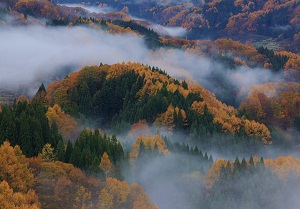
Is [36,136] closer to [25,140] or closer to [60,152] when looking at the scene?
[25,140]

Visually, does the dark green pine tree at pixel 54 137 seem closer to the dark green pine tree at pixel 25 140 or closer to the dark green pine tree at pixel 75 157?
the dark green pine tree at pixel 25 140

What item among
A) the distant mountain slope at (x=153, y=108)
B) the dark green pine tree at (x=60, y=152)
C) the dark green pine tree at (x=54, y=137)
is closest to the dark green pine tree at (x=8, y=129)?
the dark green pine tree at (x=54, y=137)

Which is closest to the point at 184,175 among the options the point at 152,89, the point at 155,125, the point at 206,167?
the point at 206,167

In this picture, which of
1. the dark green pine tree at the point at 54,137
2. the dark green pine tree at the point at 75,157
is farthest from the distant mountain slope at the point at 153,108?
the dark green pine tree at the point at 75,157

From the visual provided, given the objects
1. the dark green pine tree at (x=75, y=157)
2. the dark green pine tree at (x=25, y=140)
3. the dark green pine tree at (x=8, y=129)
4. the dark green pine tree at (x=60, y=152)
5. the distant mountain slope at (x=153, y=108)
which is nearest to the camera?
the dark green pine tree at (x=75, y=157)

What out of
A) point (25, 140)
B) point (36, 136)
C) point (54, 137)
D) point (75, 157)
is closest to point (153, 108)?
point (54, 137)

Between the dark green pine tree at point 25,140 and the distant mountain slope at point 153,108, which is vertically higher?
the dark green pine tree at point 25,140

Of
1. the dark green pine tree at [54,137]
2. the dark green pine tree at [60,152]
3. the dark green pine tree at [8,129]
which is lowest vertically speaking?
the dark green pine tree at [54,137]

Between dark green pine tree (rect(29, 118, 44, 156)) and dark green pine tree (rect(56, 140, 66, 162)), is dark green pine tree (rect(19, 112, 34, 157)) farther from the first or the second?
dark green pine tree (rect(56, 140, 66, 162))

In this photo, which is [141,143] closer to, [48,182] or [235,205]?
[235,205]

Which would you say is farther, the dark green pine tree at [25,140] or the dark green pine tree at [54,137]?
the dark green pine tree at [54,137]

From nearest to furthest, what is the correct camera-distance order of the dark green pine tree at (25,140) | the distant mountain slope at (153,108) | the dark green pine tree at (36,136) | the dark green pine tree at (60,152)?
the dark green pine tree at (60,152) < the dark green pine tree at (25,140) < the dark green pine tree at (36,136) < the distant mountain slope at (153,108)
